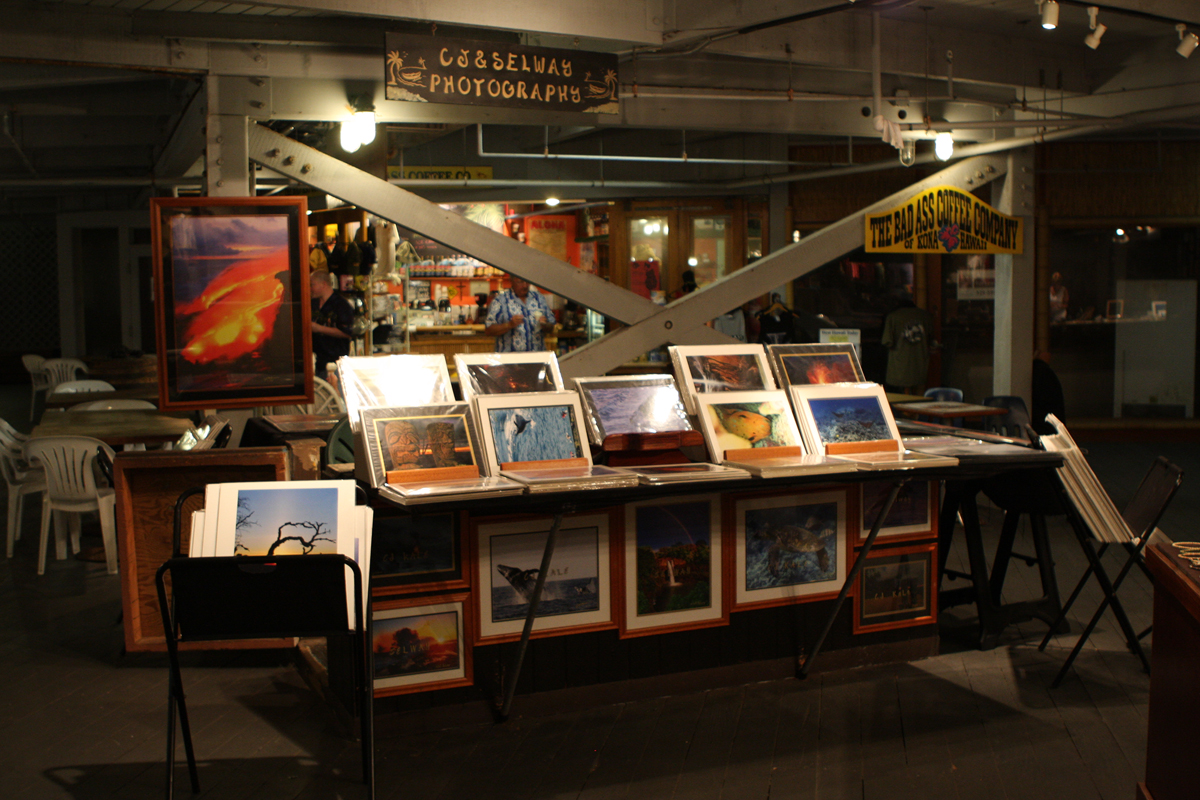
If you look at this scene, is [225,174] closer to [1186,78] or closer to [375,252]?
[375,252]

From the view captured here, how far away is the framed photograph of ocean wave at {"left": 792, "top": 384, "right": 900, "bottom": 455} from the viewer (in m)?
4.36

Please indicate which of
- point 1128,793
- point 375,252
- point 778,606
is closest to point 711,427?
point 778,606

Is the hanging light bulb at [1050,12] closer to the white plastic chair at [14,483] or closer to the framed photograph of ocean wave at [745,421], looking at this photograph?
the framed photograph of ocean wave at [745,421]

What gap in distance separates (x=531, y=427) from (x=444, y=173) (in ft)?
28.3

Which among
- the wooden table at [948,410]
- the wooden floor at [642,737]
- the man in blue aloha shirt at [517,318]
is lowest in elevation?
the wooden floor at [642,737]

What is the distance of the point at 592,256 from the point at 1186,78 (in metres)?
7.99

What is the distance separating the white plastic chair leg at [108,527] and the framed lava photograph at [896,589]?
4.65m

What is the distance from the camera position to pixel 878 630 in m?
4.68

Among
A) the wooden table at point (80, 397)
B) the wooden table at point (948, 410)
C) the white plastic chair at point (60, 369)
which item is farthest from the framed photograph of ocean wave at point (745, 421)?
the white plastic chair at point (60, 369)

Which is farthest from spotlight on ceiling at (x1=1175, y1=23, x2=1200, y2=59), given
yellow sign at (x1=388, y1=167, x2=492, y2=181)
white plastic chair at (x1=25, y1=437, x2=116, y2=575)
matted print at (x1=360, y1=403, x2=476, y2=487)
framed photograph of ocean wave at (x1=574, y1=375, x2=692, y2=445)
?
yellow sign at (x1=388, y1=167, x2=492, y2=181)

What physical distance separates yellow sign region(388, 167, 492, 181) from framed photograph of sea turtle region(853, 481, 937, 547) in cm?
851

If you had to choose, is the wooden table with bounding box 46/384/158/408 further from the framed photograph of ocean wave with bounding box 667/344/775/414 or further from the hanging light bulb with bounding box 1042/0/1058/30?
the hanging light bulb with bounding box 1042/0/1058/30

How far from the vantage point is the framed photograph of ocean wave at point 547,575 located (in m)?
3.98

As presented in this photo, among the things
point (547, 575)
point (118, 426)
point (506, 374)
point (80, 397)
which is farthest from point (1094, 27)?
point (80, 397)
